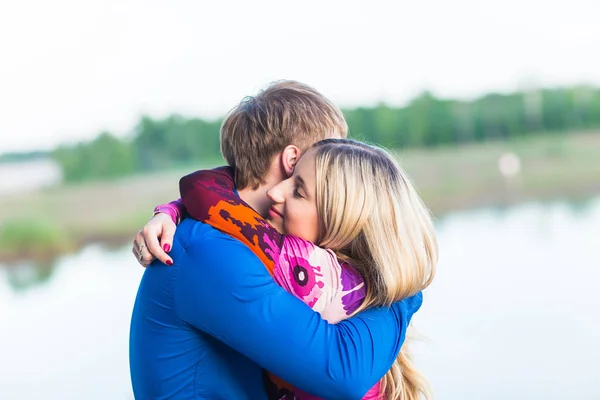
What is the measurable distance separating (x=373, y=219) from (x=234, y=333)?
260mm

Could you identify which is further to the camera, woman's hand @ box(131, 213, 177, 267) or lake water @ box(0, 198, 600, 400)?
lake water @ box(0, 198, 600, 400)

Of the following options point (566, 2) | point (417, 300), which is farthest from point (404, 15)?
point (417, 300)

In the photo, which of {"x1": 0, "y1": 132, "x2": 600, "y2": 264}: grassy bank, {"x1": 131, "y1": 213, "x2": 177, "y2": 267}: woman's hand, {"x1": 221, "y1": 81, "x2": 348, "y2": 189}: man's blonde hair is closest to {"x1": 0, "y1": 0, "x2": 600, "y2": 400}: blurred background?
{"x1": 0, "y1": 132, "x2": 600, "y2": 264}: grassy bank

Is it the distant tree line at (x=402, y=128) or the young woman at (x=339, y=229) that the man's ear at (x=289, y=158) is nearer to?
the young woman at (x=339, y=229)

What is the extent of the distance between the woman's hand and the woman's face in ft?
0.53

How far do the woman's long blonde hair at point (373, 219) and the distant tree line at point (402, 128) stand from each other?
118 inches

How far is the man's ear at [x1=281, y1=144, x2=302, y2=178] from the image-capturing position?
116cm

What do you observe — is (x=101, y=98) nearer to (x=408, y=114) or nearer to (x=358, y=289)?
(x=408, y=114)

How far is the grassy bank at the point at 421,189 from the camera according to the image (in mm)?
4180

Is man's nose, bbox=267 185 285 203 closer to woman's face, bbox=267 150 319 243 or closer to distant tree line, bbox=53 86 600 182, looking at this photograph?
woman's face, bbox=267 150 319 243

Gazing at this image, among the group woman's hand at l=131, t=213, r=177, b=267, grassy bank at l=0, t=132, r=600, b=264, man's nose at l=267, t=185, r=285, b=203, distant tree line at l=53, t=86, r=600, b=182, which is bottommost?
grassy bank at l=0, t=132, r=600, b=264

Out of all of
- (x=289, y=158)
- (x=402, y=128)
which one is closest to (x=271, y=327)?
(x=289, y=158)

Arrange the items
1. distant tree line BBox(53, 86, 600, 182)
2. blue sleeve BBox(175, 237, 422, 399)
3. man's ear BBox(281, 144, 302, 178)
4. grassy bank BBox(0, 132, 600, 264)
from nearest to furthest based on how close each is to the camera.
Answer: blue sleeve BBox(175, 237, 422, 399) < man's ear BBox(281, 144, 302, 178) < distant tree line BBox(53, 86, 600, 182) < grassy bank BBox(0, 132, 600, 264)

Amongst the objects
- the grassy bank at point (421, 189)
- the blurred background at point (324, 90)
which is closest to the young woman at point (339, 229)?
the blurred background at point (324, 90)
